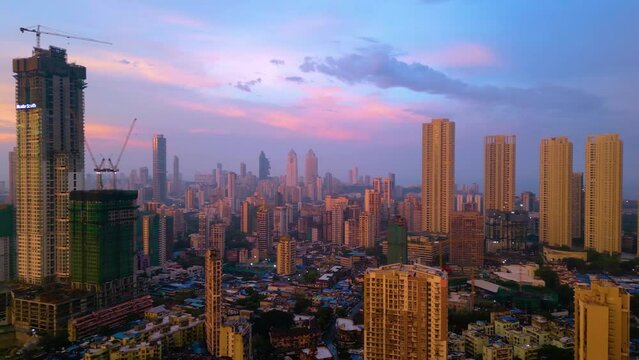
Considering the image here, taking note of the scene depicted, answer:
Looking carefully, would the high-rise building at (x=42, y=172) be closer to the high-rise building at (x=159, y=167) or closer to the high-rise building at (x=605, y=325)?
the high-rise building at (x=605, y=325)

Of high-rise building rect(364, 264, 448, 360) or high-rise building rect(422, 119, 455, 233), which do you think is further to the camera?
high-rise building rect(422, 119, 455, 233)

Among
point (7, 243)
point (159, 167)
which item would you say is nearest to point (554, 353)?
point (7, 243)

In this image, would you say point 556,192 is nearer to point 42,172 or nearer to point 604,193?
point 604,193

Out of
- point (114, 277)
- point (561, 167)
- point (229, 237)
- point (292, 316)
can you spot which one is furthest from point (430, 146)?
point (114, 277)

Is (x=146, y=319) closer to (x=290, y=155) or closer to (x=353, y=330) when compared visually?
(x=353, y=330)

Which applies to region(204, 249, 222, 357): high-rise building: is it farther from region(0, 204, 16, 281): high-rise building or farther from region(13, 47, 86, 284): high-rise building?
region(0, 204, 16, 281): high-rise building

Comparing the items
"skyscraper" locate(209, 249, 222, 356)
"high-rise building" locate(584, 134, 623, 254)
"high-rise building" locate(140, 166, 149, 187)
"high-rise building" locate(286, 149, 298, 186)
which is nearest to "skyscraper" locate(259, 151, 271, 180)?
"high-rise building" locate(286, 149, 298, 186)
